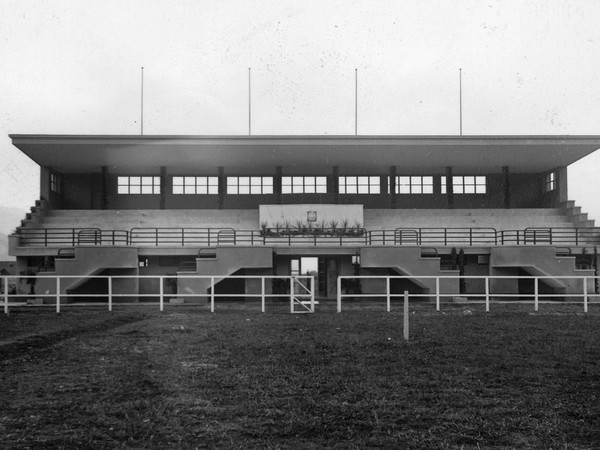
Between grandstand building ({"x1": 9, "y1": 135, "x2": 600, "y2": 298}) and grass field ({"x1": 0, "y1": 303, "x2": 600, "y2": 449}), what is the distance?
48.1 feet

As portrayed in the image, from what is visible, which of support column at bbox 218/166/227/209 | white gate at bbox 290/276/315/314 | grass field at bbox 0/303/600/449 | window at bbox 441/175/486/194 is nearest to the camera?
grass field at bbox 0/303/600/449

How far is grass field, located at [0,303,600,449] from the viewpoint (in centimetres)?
655

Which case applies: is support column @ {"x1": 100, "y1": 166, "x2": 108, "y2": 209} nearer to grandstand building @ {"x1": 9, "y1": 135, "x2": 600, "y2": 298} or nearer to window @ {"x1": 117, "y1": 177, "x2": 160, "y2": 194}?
grandstand building @ {"x1": 9, "y1": 135, "x2": 600, "y2": 298}

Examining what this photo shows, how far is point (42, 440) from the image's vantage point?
20.8 feet

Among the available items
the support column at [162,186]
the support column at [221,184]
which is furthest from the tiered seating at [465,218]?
the support column at [162,186]

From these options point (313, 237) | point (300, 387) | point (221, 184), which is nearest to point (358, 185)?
point (313, 237)

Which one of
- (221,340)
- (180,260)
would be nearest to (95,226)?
(180,260)

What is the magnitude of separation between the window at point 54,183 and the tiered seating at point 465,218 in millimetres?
18873

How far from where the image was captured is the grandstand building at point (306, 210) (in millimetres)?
30672

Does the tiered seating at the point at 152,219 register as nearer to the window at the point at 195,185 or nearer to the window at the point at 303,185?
the window at the point at 195,185

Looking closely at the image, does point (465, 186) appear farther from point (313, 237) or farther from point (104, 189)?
point (104, 189)

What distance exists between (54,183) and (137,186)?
4932 millimetres

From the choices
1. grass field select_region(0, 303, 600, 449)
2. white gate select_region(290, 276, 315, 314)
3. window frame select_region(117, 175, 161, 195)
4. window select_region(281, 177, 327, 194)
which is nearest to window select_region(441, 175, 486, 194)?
window select_region(281, 177, 327, 194)

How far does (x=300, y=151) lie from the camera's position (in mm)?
36844
